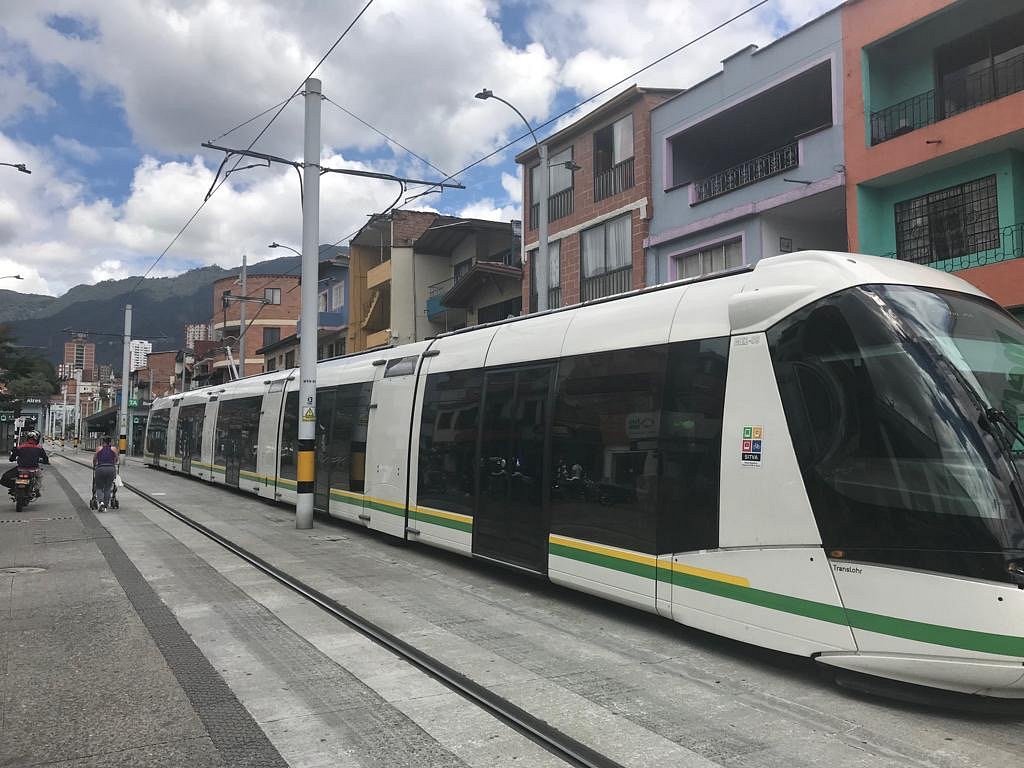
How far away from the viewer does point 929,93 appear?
13992 millimetres

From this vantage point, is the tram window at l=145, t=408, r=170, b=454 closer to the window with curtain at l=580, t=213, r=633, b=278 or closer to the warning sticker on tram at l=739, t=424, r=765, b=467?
the window with curtain at l=580, t=213, r=633, b=278

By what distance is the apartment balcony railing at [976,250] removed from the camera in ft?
41.1

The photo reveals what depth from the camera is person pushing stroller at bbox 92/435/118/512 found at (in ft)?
52.0

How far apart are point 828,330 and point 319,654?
4518mm

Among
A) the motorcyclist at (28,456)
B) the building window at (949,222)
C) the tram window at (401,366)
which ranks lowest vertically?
the motorcyclist at (28,456)

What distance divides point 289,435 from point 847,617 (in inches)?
527

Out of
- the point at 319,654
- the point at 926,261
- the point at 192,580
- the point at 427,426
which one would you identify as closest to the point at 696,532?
the point at 319,654

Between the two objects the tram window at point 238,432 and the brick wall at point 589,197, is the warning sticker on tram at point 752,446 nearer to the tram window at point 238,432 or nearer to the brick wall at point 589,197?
the brick wall at point 589,197

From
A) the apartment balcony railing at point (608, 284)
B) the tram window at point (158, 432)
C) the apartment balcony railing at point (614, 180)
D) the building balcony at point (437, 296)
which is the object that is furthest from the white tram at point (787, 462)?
the tram window at point (158, 432)

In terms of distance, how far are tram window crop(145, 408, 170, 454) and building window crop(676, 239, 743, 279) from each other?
68.5 ft

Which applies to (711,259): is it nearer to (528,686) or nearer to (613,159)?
(613,159)

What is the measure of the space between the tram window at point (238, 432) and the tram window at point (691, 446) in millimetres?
14089

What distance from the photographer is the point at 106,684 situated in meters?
5.21

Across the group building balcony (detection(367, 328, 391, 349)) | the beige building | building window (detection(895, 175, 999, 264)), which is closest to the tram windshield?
building window (detection(895, 175, 999, 264))
